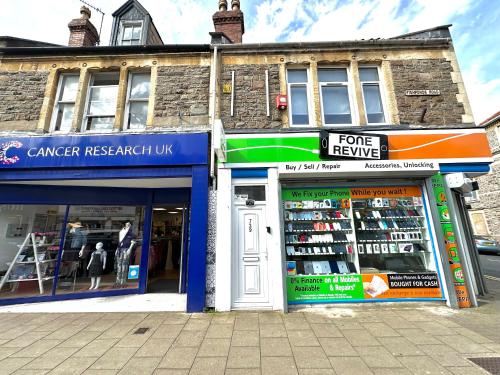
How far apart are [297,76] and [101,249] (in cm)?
763

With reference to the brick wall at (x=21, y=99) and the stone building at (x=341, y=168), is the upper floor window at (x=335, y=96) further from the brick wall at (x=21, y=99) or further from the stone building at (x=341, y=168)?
the brick wall at (x=21, y=99)

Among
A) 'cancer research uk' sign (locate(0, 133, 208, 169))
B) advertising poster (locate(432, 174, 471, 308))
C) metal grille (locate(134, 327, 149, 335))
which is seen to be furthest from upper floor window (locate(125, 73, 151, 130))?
advertising poster (locate(432, 174, 471, 308))

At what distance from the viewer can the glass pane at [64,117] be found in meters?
6.39

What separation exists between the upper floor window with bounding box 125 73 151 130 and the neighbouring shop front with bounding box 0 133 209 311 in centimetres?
101

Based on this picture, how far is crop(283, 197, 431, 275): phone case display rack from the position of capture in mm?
5570

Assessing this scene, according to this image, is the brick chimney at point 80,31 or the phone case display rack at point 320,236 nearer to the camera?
the phone case display rack at point 320,236

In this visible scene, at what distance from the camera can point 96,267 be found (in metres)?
6.14

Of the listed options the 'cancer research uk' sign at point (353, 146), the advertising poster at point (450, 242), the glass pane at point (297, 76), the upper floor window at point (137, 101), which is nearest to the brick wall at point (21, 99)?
the upper floor window at point (137, 101)

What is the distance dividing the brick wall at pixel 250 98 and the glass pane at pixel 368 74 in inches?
101

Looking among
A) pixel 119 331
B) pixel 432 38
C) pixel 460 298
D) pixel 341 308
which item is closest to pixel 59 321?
pixel 119 331

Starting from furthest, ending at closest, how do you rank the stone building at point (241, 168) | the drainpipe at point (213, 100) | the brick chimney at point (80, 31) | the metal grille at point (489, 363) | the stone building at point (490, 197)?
the stone building at point (490, 197)
the brick chimney at point (80, 31)
the drainpipe at point (213, 100)
the stone building at point (241, 168)
the metal grille at point (489, 363)

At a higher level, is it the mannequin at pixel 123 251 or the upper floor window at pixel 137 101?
the upper floor window at pixel 137 101

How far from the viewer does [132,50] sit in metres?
6.52

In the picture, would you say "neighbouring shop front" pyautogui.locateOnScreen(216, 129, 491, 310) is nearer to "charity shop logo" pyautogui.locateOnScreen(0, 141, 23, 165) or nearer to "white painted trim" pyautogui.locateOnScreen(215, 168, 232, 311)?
"white painted trim" pyautogui.locateOnScreen(215, 168, 232, 311)
